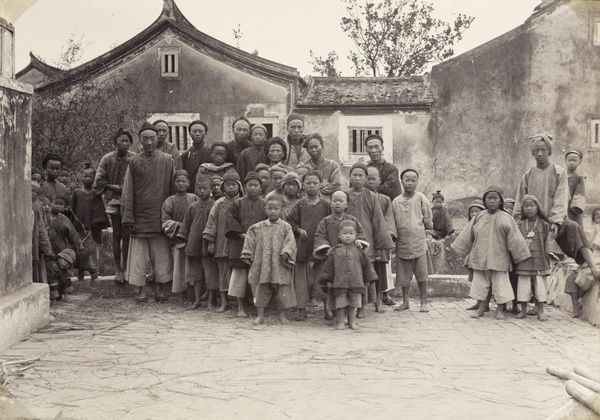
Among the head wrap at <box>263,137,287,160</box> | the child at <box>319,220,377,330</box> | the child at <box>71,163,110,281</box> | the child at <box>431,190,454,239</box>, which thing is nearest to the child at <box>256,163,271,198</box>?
the head wrap at <box>263,137,287,160</box>

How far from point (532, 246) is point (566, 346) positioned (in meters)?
1.70

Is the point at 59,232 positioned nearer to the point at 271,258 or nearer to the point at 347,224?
the point at 271,258

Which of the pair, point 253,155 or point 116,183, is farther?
point 116,183

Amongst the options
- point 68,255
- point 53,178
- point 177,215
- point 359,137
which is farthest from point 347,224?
point 359,137

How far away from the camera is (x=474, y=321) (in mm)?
7812

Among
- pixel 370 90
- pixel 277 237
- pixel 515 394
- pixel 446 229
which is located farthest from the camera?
pixel 370 90

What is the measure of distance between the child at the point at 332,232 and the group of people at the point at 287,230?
12mm

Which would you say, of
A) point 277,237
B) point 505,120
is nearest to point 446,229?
point 277,237

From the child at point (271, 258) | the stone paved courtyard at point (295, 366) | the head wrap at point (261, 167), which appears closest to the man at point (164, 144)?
the head wrap at point (261, 167)

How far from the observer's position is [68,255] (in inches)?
342

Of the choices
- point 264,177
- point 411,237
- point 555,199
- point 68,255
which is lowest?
point 68,255

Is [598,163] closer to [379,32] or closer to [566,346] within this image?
[379,32]

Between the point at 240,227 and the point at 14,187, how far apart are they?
7.88ft

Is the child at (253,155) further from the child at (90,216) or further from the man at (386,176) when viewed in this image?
the child at (90,216)
